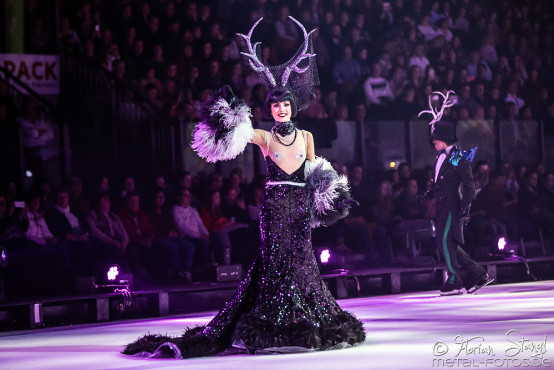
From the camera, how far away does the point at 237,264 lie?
914 centimetres

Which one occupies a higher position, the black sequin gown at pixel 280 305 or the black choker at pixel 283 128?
the black choker at pixel 283 128

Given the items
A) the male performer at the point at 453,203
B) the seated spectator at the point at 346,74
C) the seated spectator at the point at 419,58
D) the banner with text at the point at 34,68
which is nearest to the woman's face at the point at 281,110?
the male performer at the point at 453,203

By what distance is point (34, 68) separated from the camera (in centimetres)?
1067

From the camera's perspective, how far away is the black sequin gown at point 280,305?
5.18 meters

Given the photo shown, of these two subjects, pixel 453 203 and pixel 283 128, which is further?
pixel 453 203

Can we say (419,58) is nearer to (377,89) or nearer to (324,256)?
(377,89)

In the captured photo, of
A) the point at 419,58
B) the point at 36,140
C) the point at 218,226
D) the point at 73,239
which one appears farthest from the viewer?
the point at 419,58

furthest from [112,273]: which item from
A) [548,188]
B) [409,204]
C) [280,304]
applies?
[548,188]

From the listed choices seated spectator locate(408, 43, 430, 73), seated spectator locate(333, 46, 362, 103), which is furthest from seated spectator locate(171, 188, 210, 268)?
seated spectator locate(408, 43, 430, 73)

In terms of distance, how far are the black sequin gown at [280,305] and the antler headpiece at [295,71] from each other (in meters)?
0.51

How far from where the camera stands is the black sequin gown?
5184mm

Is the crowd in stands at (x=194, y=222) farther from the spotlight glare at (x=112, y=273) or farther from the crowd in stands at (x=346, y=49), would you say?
the crowd in stands at (x=346, y=49)

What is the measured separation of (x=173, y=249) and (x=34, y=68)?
3.13 m

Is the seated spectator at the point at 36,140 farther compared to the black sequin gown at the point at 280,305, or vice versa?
the seated spectator at the point at 36,140
